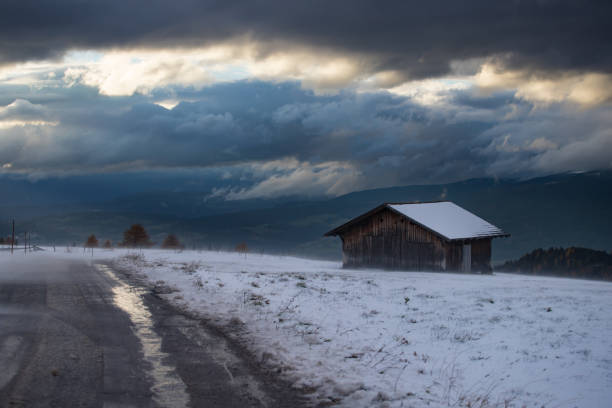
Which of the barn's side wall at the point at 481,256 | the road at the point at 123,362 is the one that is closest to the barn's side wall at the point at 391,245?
the barn's side wall at the point at 481,256

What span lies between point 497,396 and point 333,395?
2863 millimetres

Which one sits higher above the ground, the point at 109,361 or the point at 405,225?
the point at 405,225

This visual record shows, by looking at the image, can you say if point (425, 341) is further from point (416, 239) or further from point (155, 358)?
point (416, 239)

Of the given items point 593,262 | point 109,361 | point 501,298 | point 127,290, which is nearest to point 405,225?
point 501,298

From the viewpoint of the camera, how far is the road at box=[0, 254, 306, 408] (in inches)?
285

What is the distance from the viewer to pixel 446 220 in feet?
140

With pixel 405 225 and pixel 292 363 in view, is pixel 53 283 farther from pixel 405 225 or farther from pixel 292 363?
pixel 405 225

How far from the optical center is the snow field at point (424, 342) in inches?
334

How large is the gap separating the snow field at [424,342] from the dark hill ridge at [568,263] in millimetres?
75302

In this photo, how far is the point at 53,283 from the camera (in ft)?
70.6

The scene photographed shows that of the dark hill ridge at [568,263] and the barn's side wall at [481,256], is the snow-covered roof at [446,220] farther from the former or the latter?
the dark hill ridge at [568,263]

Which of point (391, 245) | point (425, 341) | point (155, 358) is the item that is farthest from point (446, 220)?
point (155, 358)

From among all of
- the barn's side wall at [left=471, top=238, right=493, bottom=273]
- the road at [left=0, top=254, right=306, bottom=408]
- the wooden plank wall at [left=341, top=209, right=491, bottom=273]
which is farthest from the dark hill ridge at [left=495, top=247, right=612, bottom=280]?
the road at [left=0, top=254, right=306, bottom=408]

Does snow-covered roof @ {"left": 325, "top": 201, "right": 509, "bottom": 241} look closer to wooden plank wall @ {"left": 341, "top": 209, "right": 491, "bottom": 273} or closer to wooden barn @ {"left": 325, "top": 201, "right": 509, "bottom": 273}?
wooden barn @ {"left": 325, "top": 201, "right": 509, "bottom": 273}
